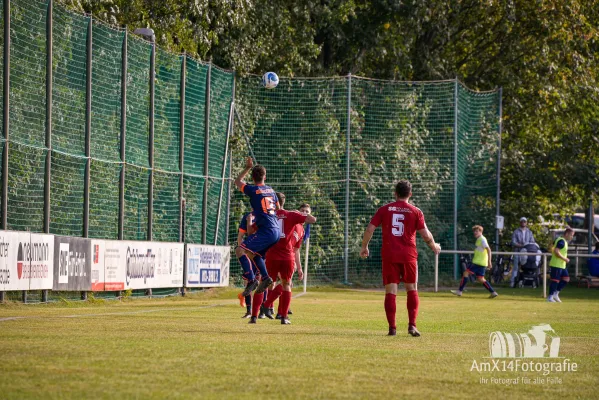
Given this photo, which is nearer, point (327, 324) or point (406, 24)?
point (327, 324)

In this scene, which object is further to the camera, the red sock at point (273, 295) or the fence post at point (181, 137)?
the fence post at point (181, 137)

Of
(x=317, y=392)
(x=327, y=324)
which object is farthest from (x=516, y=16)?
(x=317, y=392)

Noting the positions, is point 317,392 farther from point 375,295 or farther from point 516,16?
point 516,16

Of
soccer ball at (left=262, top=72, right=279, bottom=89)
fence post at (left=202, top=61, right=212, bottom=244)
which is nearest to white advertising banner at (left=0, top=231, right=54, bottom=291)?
fence post at (left=202, top=61, right=212, bottom=244)

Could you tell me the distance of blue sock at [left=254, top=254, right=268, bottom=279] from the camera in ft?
47.8

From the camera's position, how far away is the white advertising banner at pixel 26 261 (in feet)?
55.0

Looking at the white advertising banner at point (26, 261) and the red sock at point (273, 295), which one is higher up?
the white advertising banner at point (26, 261)

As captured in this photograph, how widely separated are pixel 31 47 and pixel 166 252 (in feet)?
21.2

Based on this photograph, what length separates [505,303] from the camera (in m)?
24.5

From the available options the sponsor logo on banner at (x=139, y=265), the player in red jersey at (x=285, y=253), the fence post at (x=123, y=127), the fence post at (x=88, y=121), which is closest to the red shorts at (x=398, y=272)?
the player in red jersey at (x=285, y=253)

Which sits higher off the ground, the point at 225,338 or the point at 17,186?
the point at 17,186

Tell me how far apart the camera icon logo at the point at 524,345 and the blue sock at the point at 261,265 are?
3.14 m

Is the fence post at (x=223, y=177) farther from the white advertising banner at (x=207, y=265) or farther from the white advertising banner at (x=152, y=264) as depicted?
the white advertising banner at (x=152, y=264)

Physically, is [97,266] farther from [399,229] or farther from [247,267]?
[399,229]
